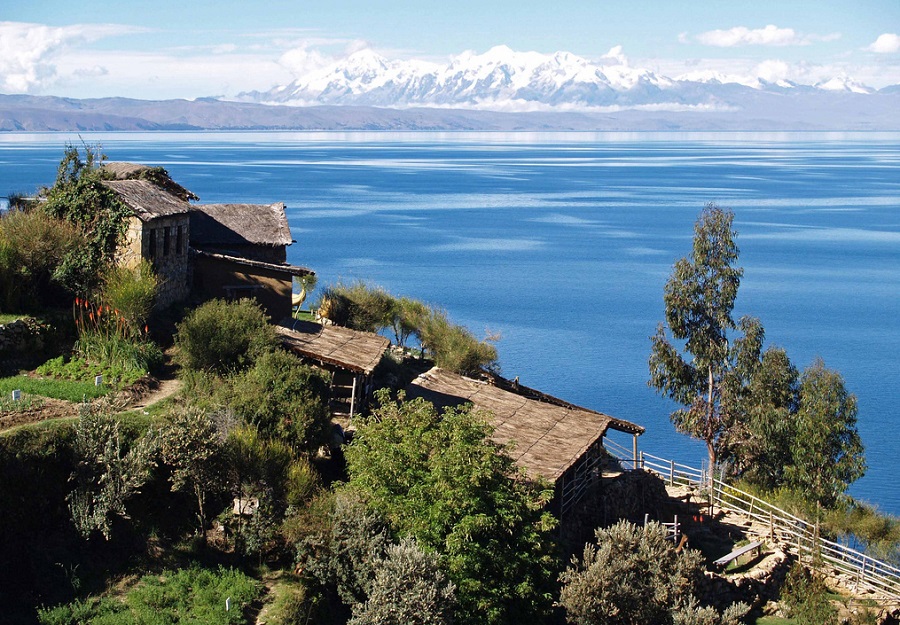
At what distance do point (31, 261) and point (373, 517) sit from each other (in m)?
13.6

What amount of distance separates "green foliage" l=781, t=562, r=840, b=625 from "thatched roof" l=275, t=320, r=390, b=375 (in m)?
12.8

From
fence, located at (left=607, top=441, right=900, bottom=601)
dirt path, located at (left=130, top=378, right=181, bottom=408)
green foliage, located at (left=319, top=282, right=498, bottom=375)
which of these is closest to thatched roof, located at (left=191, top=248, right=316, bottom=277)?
green foliage, located at (left=319, top=282, right=498, bottom=375)

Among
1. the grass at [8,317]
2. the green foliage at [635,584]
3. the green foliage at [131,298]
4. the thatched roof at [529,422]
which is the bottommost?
the green foliage at [635,584]

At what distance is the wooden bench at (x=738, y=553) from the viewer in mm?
27317

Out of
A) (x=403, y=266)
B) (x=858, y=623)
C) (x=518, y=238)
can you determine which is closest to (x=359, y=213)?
(x=518, y=238)

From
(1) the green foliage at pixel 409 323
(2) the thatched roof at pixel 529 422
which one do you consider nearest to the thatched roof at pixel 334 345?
(2) the thatched roof at pixel 529 422

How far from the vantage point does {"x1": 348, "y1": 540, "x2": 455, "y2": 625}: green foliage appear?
59.1ft

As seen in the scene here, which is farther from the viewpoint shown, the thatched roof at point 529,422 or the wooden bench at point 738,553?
the wooden bench at point 738,553

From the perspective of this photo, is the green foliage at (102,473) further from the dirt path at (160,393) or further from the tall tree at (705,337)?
the tall tree at (705,337)

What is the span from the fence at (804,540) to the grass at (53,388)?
16.4 metres

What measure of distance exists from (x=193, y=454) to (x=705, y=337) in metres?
23.1

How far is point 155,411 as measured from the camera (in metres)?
22.8

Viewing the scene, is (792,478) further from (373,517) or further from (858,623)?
(373,517)

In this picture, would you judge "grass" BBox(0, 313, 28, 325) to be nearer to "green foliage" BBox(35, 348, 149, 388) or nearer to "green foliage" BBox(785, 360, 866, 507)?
"green foliage" BBox(35, 348, 149, 388)
